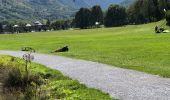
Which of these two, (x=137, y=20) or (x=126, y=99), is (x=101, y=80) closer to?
(x=126, y=99)

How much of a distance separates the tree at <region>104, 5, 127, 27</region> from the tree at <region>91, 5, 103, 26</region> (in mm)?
13690

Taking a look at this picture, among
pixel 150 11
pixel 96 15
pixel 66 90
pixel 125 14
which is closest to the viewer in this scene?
pixel 66 90

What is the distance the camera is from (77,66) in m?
33.7

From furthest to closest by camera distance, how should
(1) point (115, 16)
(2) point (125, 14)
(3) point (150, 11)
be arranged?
(2) point (125, 14) → (1) point (115, 16) → (3) point (150, 11)

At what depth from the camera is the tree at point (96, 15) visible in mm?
190137

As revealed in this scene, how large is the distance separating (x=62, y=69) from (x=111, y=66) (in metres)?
3.40

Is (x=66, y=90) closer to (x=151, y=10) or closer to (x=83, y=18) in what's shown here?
(x=151, y=10)

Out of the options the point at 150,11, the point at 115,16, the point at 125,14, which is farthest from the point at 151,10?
the point at 125,14

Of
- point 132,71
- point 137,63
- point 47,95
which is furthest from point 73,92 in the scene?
point 137,63

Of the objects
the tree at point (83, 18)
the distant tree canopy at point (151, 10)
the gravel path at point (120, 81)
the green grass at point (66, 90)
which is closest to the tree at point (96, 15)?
the tree at point (83, 18)

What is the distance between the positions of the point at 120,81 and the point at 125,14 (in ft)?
505

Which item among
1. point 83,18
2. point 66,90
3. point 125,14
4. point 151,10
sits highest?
point 151,10

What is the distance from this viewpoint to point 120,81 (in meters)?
24.1

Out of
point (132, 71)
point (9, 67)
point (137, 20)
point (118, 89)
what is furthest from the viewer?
point (137, 20)
